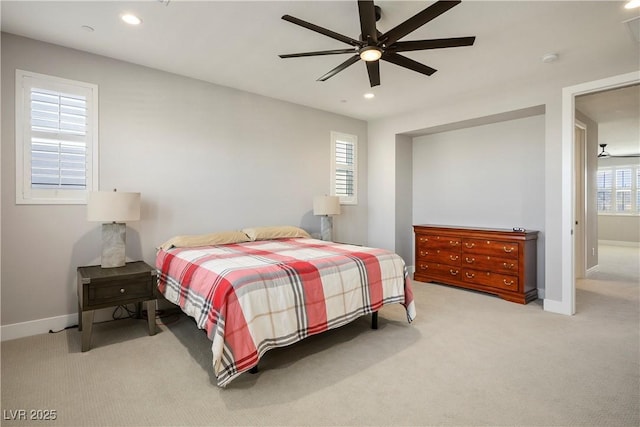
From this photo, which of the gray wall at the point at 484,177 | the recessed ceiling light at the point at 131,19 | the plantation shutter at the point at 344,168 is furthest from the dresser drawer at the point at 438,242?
the recessed ceiling light at the point at 131,19

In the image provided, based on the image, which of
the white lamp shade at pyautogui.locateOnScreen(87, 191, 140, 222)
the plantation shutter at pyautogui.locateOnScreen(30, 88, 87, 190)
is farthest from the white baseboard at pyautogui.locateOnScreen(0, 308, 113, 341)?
the plantation shutter at pyautogui.locateOnScreen(30, 88, 87, 190)

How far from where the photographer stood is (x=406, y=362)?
2453mm

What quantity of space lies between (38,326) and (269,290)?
7.92 ft

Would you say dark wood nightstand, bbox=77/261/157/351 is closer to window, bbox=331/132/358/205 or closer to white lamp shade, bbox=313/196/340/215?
white lamp shade, bbox=313/196/340/215

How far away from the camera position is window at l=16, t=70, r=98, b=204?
2.91 metres

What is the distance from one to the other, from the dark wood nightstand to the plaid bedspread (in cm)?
20

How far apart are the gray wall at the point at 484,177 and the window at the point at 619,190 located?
24.5ft

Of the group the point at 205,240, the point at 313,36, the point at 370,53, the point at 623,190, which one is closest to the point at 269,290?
the point at 205,240

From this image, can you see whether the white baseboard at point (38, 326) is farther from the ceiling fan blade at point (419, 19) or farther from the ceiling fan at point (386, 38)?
the ceiling fan blade at point (419, 19)

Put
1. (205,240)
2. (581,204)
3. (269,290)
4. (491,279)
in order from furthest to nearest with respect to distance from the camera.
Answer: (581,204) < (491,279) < (205,240) < (269,290)

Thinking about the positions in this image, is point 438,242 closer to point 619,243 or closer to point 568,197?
point 568,197

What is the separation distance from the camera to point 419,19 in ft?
6.63

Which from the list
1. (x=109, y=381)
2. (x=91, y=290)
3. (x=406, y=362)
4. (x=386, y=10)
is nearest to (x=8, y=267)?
(x=91, y=290)

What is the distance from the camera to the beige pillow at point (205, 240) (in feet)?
11.0
